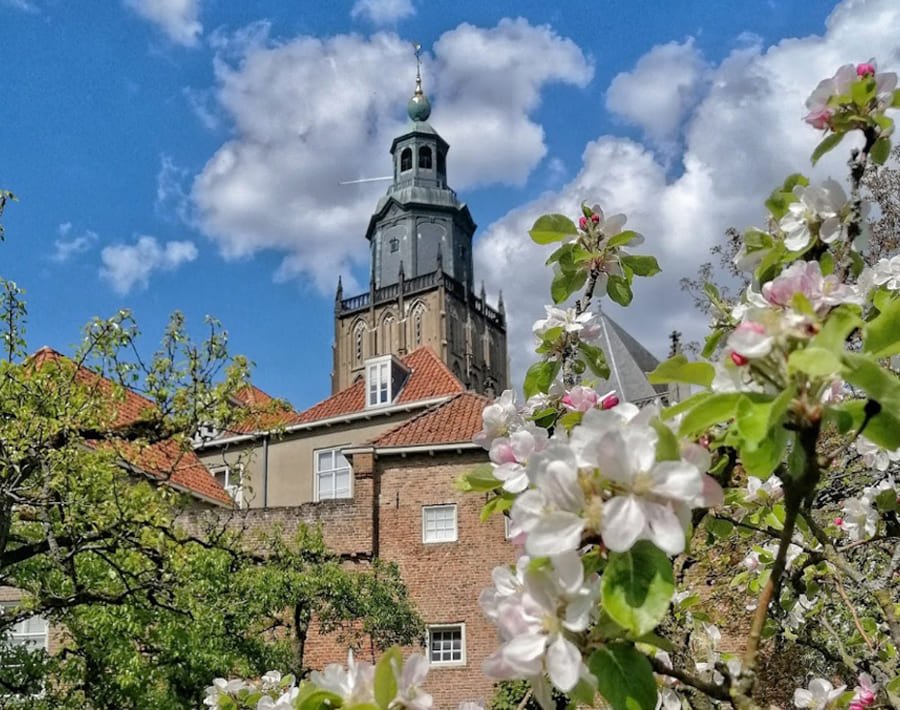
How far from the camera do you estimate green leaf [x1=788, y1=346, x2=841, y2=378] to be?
2.84ft

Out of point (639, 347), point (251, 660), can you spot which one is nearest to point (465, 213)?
point (639, 347)

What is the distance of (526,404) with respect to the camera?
192 centimetres

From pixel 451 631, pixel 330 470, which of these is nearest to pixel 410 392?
pixel 330 470

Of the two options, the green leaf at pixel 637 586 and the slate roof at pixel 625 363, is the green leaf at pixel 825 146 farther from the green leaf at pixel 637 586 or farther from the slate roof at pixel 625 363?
the slate roof at pixel 625 363

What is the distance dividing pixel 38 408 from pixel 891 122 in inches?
300

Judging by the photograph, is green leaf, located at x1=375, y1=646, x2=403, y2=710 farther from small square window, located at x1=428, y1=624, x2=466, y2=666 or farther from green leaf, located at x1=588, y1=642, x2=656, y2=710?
small square window, located at x1=428, y1=624, x2=466, y2=666

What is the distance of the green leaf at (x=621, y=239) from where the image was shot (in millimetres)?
1942

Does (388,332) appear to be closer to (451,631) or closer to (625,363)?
(625,363)

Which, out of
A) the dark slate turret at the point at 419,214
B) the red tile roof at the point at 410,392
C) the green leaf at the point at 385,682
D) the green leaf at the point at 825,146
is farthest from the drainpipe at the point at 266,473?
the dark slate turret at the point at 419,214

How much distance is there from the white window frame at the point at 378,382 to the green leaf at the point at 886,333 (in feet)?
71.6

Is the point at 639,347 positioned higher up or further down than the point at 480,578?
higher up

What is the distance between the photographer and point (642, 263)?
79.0 inches

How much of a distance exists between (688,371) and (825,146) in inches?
30.8

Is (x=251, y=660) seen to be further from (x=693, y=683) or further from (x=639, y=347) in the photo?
(x=639, y=347)
